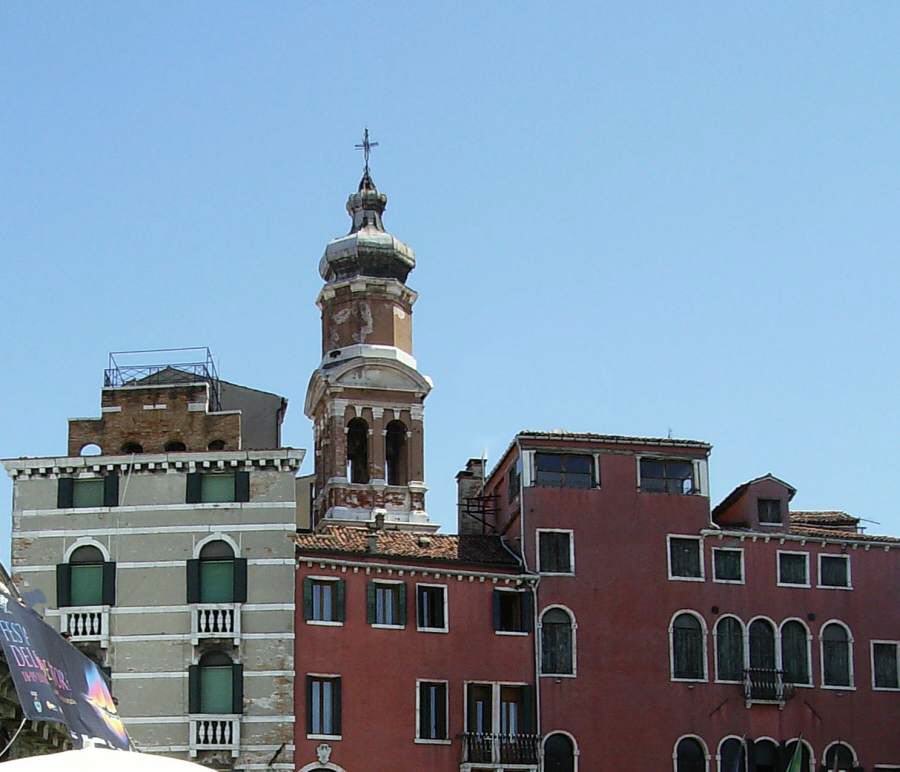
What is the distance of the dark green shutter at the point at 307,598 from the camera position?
49.4 metres

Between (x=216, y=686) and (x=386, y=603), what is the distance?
16.2ft

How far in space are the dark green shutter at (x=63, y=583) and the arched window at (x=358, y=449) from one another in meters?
18.7

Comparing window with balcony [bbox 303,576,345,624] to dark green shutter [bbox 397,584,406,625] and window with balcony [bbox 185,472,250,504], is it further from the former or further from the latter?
window with balcony [bbox 185,472,250,504]

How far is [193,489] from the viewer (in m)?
50.3

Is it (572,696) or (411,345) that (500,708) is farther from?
(411,345)

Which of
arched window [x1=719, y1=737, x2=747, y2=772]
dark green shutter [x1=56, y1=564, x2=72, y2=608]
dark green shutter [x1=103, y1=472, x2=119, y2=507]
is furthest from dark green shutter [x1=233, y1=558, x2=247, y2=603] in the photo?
arched window [x1=719, y1=737, x2=747, y2=772]

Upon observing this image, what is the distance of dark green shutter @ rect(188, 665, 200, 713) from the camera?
48344 mm

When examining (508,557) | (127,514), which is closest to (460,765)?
(508,557)

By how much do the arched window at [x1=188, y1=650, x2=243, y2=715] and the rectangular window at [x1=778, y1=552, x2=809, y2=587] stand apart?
15.6 metres

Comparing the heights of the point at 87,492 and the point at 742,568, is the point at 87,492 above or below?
above

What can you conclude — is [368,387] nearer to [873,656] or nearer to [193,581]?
[193,581]

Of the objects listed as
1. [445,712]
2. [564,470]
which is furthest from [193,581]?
[564,470]

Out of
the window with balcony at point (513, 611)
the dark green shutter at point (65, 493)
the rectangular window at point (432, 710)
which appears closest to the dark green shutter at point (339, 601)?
the rectangular window at point (432, 710)

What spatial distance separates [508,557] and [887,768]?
11.9 meters
